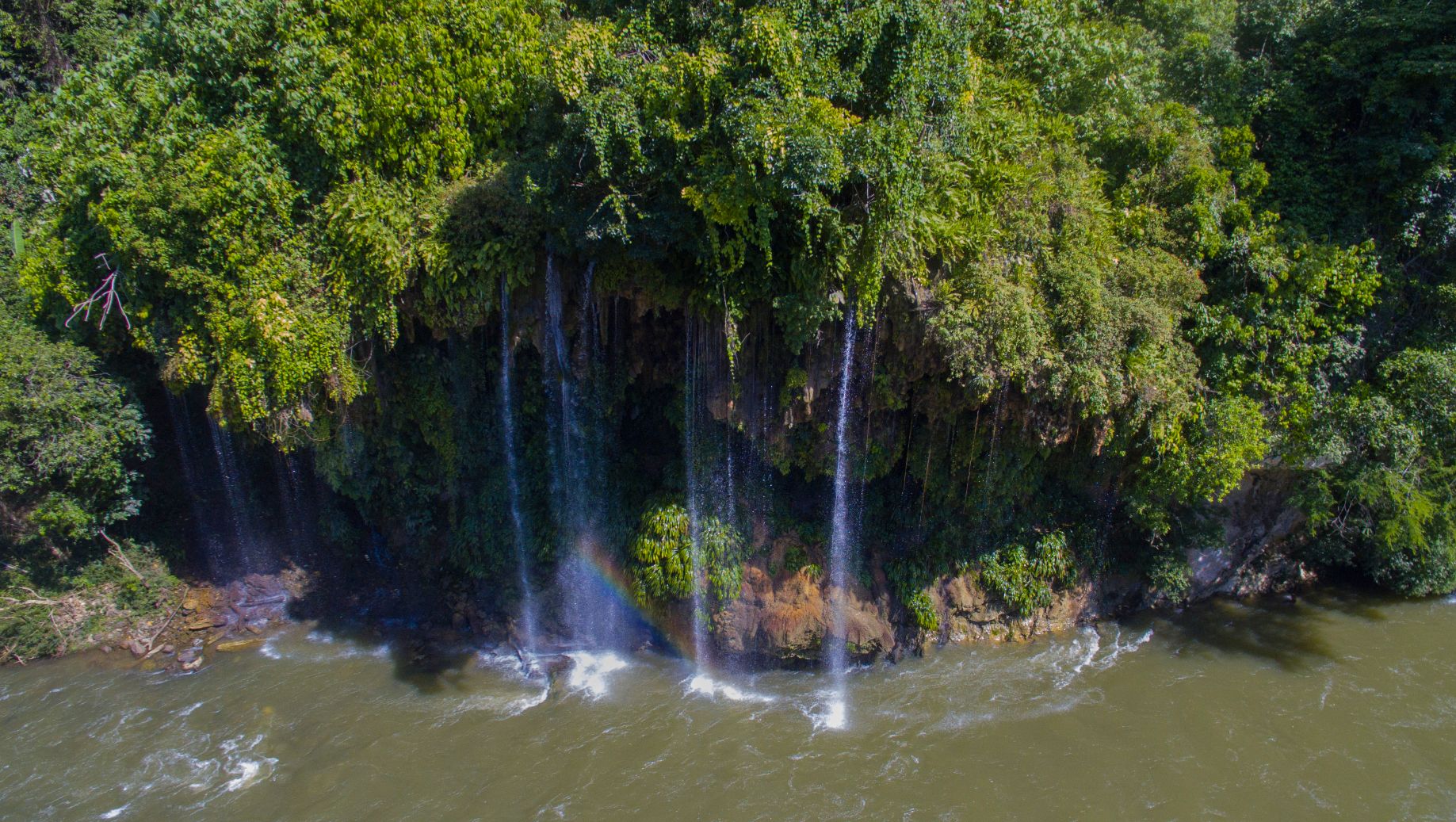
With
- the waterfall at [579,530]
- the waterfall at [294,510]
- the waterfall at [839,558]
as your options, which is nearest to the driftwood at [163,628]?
the waterfall at [294,510]

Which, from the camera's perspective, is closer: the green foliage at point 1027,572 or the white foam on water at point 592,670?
the white foam on water at point 592,670

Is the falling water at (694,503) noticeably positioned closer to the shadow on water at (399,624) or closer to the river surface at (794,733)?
the river surface at (794,733)

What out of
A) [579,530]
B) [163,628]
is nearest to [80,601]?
[163,628]

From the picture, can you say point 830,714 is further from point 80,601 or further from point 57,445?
point 80,601

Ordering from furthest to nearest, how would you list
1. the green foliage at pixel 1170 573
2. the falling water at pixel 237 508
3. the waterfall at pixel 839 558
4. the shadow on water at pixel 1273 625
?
the falling water at pixel 237 508 < the green foliage at pixel 1170 573 < the shadow on water at pixel 1273 625 < the waterfall at pixel 839 558

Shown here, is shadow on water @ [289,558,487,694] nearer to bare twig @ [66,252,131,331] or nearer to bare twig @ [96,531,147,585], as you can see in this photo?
bare twig @ [96,531,147,585]

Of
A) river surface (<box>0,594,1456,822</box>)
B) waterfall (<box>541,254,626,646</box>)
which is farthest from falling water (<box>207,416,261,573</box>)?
waterfall (<box>541,254,626,646</box>)
